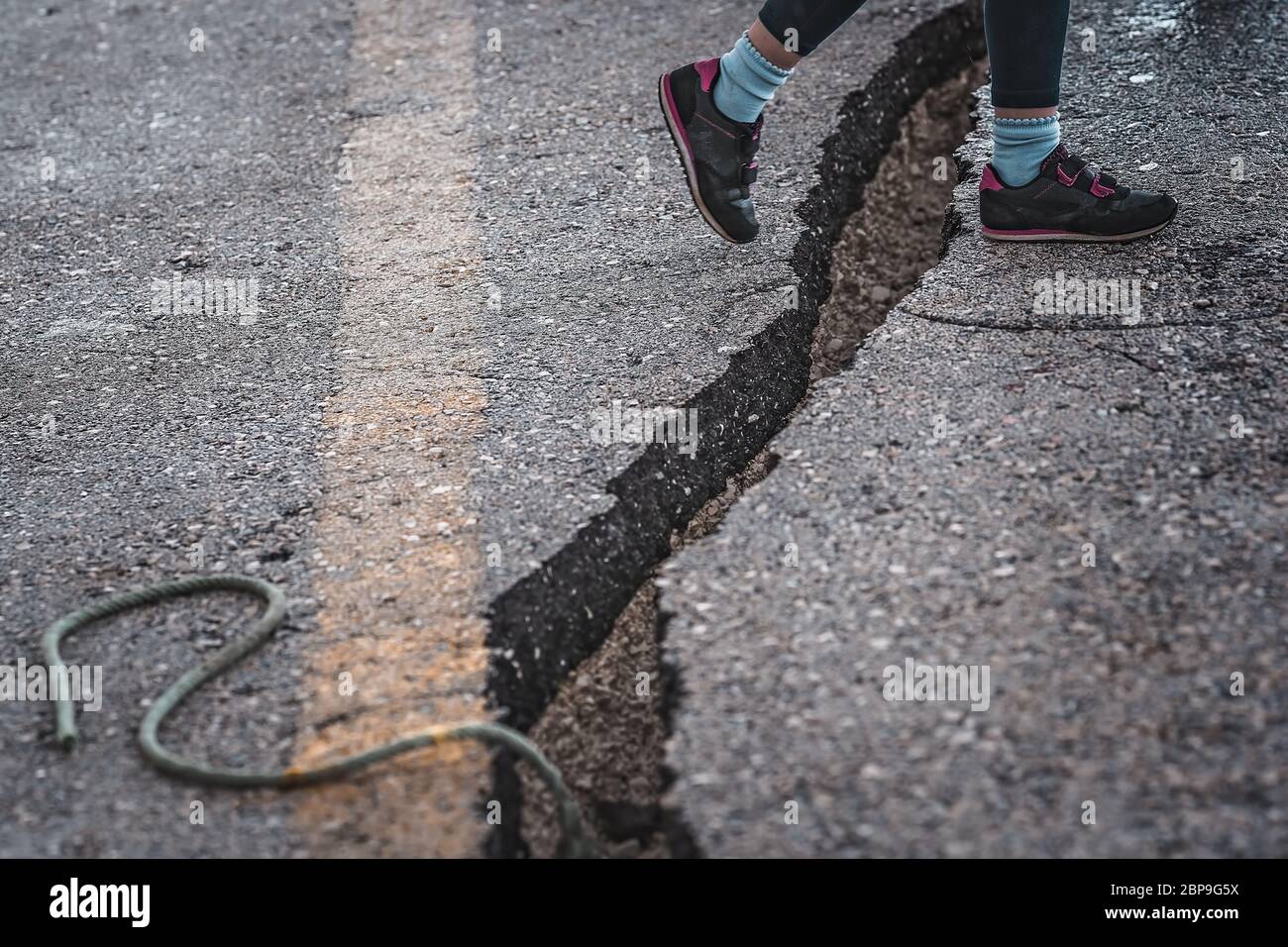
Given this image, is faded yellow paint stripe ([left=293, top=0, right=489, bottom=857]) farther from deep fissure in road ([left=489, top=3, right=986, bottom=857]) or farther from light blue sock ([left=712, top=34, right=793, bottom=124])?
light blue sock ([left=712, top=34, right=793, bottom=124])

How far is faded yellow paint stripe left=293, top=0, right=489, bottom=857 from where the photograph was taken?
1.78 meters

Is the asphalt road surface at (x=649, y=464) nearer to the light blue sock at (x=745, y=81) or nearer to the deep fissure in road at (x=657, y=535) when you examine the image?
the deep fissure in road at (x=657, y=535)

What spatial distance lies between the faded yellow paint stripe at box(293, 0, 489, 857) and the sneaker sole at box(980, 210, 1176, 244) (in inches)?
52.0

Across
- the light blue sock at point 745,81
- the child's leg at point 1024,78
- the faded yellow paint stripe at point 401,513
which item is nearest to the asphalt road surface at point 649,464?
the faded yellow paint stripe at point 401,513

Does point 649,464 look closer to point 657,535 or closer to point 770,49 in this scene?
point 657,535

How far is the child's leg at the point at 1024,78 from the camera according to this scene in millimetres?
2635

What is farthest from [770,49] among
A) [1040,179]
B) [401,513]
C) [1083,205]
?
[401,513]

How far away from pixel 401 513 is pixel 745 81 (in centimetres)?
133

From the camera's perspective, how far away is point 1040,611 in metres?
1.92

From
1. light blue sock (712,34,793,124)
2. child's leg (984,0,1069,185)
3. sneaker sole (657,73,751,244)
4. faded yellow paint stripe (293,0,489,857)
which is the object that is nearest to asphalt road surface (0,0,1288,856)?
faded yellow paint stripe (293,0,489,857)

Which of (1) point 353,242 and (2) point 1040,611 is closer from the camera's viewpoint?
(2) point 1040,611
